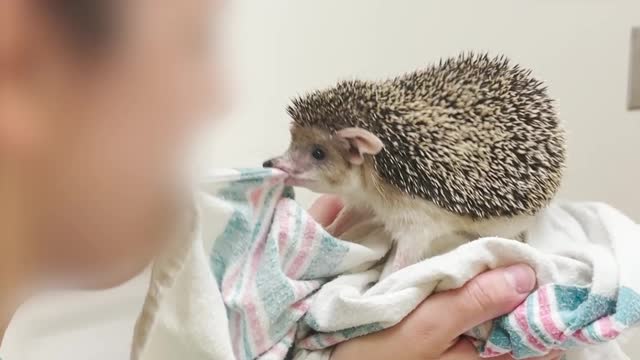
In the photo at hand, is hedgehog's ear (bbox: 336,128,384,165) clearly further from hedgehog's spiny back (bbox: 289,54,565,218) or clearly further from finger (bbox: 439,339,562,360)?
finger (bbox: 439,339,562,360)

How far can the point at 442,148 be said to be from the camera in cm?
94

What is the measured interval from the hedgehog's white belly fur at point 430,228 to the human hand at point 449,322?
72mm

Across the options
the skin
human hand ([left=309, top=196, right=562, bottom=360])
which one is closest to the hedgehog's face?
human hand ([left=309, top=196, right=562, bottom=360])

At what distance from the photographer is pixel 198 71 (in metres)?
0.47

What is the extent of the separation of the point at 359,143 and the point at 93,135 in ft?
1.81

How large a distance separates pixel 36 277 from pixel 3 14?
162 millimetres

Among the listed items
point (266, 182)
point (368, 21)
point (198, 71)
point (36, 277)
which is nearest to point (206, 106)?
point (198, 71)

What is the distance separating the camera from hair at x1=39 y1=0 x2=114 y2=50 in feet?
1.28

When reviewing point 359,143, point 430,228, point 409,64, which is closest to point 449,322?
point 430,228

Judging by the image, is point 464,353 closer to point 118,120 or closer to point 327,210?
point 327,210

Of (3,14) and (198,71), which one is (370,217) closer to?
(198,71)

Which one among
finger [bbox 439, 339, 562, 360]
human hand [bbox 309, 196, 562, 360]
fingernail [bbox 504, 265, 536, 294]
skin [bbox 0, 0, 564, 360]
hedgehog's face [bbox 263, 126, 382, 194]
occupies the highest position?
skin [bbox 0, 0, 564, 360]

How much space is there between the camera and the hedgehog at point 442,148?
937 mm

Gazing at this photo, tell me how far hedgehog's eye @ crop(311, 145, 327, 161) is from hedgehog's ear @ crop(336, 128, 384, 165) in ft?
0.11
